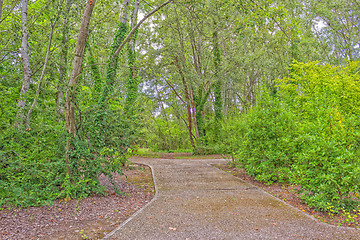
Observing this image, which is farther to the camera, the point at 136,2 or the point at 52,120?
the point at 136,2

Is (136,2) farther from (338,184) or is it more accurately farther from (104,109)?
(338,184)

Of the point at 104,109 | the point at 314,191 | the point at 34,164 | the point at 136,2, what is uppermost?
the point at 136,2

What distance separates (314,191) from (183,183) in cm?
357

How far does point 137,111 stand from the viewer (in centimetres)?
645

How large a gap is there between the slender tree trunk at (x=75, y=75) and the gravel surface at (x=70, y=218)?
2.96 ft

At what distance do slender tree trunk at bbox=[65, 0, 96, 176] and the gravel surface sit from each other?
90 centimetres

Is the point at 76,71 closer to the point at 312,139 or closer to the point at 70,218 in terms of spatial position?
the point at 70,218

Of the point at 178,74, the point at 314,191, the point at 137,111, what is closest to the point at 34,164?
the point at 137,111

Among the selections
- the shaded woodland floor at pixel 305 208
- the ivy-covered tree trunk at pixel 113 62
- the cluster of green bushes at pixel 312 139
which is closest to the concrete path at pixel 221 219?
the shaded woodland floor at pixel 305 208

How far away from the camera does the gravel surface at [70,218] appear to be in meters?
3.52

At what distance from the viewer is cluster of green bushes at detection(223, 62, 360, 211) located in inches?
168

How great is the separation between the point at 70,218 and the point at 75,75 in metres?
2.85

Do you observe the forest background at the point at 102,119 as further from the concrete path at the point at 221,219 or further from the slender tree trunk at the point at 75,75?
the concrete path at the point at 221,219

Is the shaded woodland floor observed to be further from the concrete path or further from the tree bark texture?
the tree bark texture
